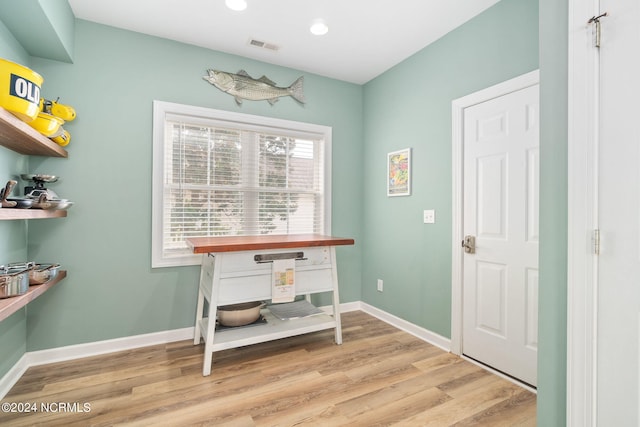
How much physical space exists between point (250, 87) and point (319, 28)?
919mm

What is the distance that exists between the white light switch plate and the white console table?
771 mm

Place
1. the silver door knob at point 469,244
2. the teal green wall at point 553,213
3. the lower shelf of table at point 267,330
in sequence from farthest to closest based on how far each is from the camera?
1. the silver door knob at point 469,244
2. the lower shelf of table at point 267,330
3. the teal green wall at point 553,213

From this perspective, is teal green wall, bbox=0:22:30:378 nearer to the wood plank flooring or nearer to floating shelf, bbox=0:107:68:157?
floating shelf, bbox=0:107:68:157

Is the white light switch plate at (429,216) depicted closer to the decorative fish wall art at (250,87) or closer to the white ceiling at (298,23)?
the white ceiling at (298,23)

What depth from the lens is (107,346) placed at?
2.57 meters

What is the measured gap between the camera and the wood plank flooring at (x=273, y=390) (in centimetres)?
176

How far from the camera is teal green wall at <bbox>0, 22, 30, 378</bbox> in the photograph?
1979 mm

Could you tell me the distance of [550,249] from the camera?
1302mm

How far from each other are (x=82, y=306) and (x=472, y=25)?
151 inches

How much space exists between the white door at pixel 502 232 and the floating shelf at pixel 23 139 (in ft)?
9.33
